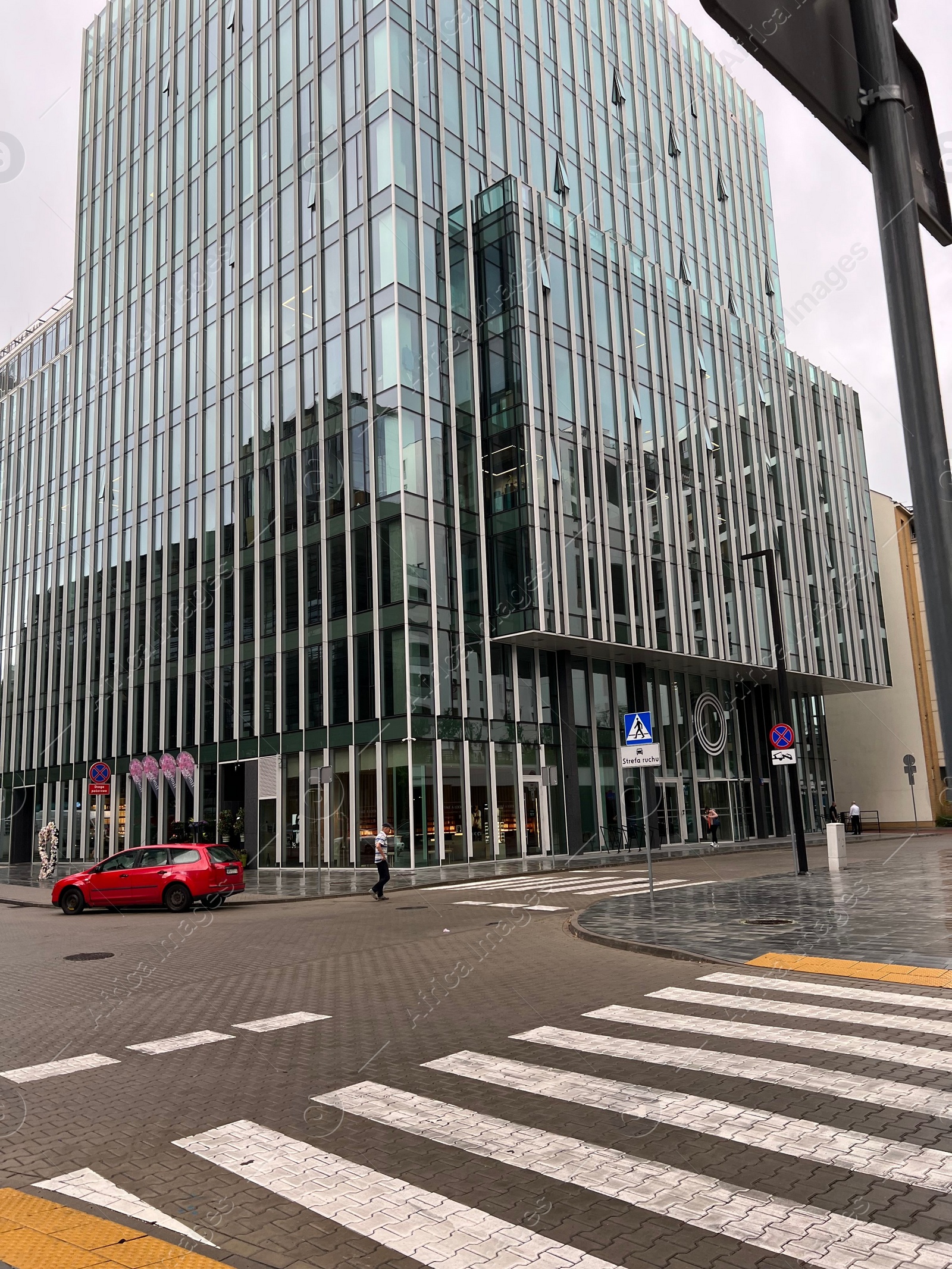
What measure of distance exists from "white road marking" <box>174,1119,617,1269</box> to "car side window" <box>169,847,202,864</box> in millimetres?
16102

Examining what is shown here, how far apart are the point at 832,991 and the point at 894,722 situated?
52420mm

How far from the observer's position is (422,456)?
32.1 meters

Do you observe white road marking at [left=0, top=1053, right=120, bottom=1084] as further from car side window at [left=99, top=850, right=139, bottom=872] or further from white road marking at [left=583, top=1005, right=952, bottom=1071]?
car side window at [left=99, top=850, right=139, bottom=872]

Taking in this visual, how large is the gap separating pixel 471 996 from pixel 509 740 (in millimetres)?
24182

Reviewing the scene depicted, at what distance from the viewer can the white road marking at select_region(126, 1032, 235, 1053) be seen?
771 centimetres

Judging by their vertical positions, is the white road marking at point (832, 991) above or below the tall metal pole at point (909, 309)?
below

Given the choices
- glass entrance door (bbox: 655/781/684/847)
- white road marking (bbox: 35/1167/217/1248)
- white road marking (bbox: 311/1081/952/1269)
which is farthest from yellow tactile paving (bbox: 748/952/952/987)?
glass entrance door (bbox: 655/781/684/847)

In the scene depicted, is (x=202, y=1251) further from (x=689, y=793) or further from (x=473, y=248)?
(x=689, y=793)

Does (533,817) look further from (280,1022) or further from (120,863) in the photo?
(280,1022)

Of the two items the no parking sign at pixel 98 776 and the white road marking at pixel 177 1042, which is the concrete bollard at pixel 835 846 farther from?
the no parking sign at pixel 98 776

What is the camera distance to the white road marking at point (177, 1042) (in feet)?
25.3

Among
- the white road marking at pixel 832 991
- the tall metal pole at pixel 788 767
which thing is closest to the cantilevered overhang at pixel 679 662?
the tall metal pole at pixel 788 767

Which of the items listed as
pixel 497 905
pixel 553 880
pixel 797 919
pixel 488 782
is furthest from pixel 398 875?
pixel 797 919

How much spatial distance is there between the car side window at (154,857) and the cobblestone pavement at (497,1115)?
9.90m
